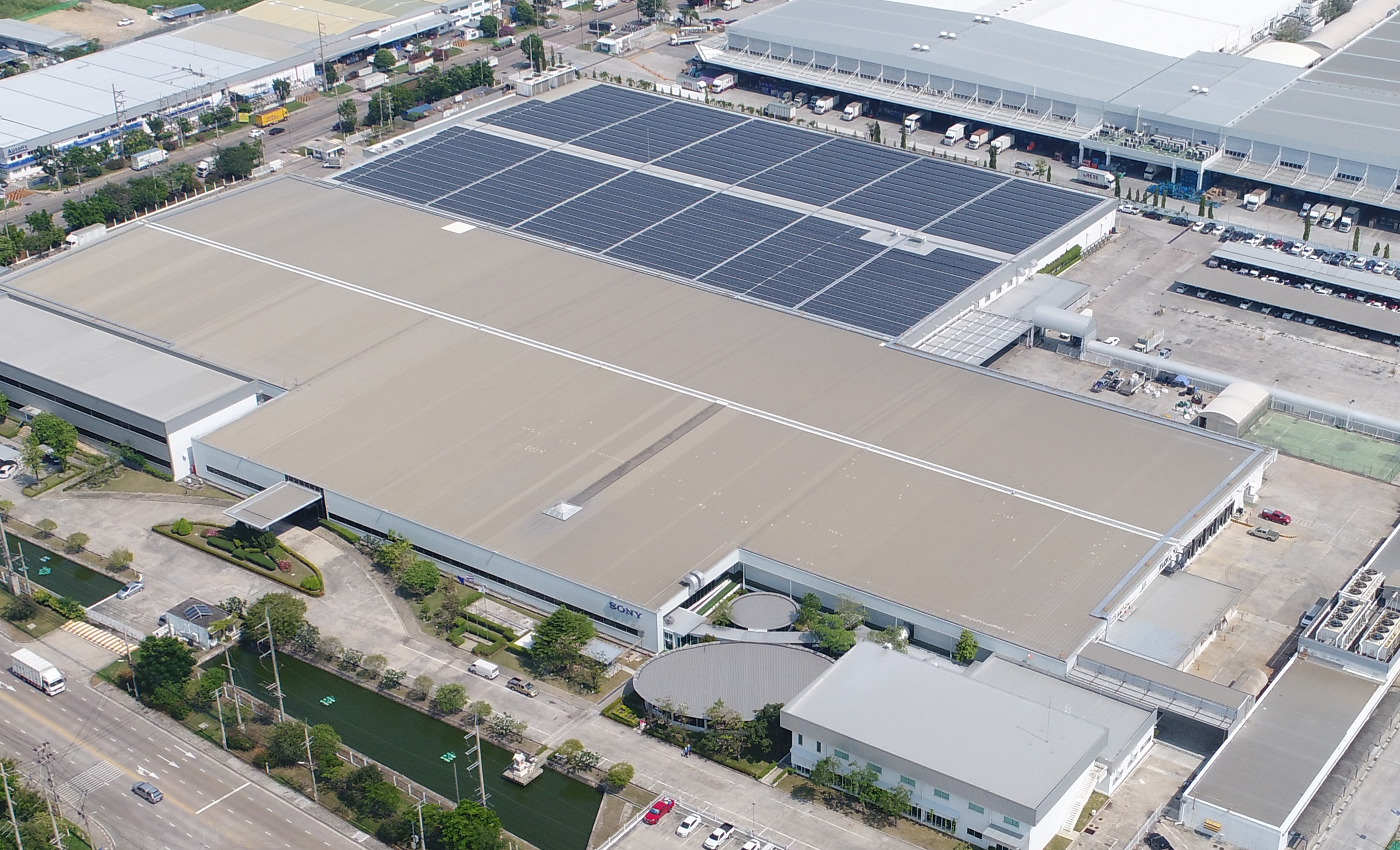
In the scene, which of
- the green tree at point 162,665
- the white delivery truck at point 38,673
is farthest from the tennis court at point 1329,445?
the white delivery truck at point 38,673

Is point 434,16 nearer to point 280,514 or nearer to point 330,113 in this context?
point 330,113

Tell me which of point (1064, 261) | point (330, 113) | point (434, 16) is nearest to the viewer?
point (1064, 261)

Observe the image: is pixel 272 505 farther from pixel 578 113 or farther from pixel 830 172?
pixel 578 113

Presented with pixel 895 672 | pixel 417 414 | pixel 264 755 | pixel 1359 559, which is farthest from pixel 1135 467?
pixel 264 755

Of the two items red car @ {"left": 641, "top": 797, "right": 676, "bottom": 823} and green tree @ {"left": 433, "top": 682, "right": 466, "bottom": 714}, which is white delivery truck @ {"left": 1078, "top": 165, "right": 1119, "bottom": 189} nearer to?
green tree @ {"left": 433, "top": 682, "right": 466, "bottom": 714}

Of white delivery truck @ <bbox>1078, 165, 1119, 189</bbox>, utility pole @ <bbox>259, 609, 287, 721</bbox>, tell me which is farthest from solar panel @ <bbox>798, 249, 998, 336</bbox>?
utility pole @ <bbox>259, 609, 287, 721</bbox>

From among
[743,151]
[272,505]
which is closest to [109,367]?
[272,505]

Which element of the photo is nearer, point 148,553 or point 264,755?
point 264,755
